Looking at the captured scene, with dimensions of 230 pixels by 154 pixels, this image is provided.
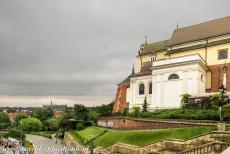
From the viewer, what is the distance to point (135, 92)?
220ft

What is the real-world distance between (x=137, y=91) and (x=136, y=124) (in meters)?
14.9

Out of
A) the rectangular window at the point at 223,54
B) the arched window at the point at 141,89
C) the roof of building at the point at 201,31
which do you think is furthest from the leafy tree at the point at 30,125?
the rectangular window at the point at 223,54

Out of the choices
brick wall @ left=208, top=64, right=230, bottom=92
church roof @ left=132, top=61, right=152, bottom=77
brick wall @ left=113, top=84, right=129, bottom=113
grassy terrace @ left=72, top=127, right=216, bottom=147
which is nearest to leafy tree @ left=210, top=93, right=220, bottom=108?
brick wall @ left=208, top=64, right=230, bottom=92

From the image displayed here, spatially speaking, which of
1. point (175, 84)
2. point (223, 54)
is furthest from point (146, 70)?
point (223, 54)

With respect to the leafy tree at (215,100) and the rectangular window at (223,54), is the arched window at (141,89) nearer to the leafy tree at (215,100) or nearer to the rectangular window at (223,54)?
the rectangular window at (223,54)

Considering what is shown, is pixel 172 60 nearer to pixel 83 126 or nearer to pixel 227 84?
pixel 227 84

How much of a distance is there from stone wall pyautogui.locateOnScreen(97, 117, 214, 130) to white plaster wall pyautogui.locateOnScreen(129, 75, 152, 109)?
6.08 metres

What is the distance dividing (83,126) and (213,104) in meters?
33.6

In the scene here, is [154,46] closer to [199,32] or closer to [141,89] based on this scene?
[199,32]

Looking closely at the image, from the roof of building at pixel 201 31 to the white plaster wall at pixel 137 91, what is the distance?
8165mm

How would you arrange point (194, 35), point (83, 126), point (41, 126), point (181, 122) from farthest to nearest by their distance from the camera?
1. point (41, 126)
2. point (83, 126)
3. point (194, 35)
4. point (181, 122)

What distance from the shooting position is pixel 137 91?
66.8 m

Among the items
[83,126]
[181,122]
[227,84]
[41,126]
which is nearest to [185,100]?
[227,84]

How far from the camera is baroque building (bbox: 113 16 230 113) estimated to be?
189 ft
